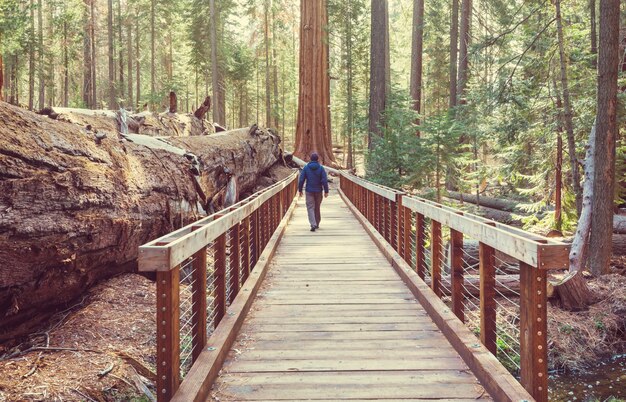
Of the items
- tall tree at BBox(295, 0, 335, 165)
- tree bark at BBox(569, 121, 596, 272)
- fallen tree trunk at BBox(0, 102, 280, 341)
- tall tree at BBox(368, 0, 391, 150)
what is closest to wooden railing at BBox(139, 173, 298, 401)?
fallen tree trunk at BBox(0, 102, 280, 341)

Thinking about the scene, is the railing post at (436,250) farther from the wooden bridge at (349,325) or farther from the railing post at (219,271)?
the railing post at (219,271)

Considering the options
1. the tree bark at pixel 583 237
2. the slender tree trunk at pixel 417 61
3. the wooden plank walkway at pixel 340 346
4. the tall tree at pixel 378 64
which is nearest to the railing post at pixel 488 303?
the wooden plank walkway at pixel 340 346

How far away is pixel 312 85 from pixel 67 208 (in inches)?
880

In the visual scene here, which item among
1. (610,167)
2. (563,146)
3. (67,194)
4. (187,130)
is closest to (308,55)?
(187,130)

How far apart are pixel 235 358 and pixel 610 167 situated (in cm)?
875

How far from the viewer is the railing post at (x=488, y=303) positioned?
3.40m

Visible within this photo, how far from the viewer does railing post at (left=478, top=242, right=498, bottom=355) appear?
11.2 feet

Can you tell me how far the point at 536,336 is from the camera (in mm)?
2689

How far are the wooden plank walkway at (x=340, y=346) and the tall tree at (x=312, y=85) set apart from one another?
19515 mm

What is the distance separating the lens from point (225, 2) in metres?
31.8

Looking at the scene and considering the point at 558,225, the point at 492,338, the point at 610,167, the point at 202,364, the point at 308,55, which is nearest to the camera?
the point at 202,364

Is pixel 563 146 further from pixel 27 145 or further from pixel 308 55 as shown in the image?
pixel 308 55

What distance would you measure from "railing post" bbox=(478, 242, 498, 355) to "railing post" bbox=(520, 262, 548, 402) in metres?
0.60

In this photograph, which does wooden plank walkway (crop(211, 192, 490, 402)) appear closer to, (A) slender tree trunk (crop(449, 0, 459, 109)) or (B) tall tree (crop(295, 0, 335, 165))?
(A) slender tree trunk (crop(449, 0, 459, 109))
